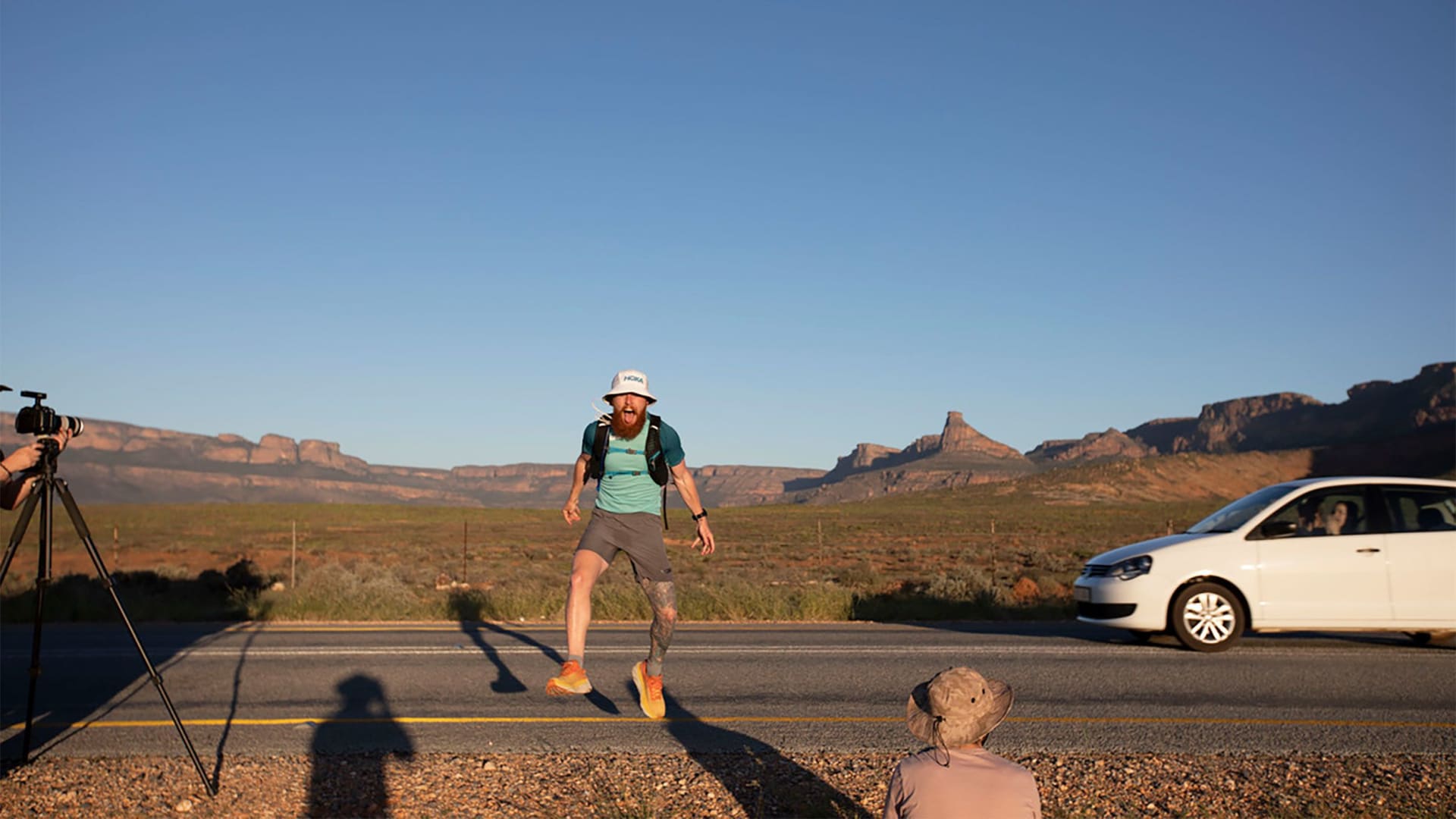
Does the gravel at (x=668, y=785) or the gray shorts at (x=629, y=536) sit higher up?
the gray shorts at (x=629, y=536)

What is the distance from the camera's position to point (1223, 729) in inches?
287

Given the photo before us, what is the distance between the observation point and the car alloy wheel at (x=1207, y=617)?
10836 mm

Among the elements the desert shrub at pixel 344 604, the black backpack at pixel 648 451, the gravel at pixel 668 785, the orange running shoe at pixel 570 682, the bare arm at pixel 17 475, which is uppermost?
the black backpack at pixel 648 451

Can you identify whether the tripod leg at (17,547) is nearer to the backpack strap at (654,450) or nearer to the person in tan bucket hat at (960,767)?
the backpack strap at (654,450)

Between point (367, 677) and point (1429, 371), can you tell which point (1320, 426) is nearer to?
point (1429, 371)

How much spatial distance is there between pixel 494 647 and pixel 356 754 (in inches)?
193

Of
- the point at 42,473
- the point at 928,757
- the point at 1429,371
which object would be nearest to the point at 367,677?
the point at 42,473

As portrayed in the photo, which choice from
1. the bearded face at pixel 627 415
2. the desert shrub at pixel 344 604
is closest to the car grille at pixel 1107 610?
the bearded face at pixel 627 415

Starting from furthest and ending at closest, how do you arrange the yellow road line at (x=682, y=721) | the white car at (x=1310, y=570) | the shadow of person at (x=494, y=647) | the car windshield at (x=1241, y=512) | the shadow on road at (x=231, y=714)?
the car windshield at (x=1241, y=512) → the white car at (x=1310, y=570) → the shadow of person at (x=494, y=647) → the yellow road line at (x=682, y=721) → the shadow on road at (x=231, y=714)

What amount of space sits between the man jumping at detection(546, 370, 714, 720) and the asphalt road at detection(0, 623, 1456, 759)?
59 centimetres

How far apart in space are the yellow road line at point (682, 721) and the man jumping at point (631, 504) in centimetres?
42

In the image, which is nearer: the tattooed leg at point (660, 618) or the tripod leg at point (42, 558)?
the tripod leg at point (42, 558)

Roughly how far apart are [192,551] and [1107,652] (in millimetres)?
54689

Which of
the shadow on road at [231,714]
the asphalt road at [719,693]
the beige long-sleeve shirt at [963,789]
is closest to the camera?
the beige long-sleeve shirt at [963,789]
